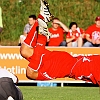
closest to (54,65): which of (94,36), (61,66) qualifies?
(61,66)

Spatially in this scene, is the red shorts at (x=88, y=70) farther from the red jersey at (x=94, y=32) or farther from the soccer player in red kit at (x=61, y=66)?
the red jersey at (x=94, y=32)

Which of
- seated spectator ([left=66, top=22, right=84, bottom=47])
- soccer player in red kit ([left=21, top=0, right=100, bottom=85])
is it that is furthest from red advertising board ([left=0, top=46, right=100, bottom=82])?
soccer player in red kit ([left=21, top=0, right=100, bottom=85])

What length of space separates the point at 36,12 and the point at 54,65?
1519 cm

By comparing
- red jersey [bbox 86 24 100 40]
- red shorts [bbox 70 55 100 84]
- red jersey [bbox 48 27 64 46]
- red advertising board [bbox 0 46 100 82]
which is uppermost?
red shorts [bbox 70 55 100 84]

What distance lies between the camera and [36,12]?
23562mm

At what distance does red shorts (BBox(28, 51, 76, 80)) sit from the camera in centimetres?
842

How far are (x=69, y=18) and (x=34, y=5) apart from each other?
5.95ft

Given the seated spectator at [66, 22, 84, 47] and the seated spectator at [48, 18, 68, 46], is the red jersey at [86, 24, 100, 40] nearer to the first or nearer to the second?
the seated spectator at [66, 22, 84, 47]

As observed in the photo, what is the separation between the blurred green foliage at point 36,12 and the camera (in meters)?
23.2

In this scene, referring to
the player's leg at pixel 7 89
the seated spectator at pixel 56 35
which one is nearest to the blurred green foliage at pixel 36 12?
the seated spectator at pixel 56 35

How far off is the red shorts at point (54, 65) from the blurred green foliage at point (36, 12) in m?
14.3

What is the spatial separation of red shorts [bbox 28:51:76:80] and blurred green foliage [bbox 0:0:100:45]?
14340mm

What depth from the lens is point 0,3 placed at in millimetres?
24094

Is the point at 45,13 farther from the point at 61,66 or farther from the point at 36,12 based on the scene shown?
the point at 36,12
